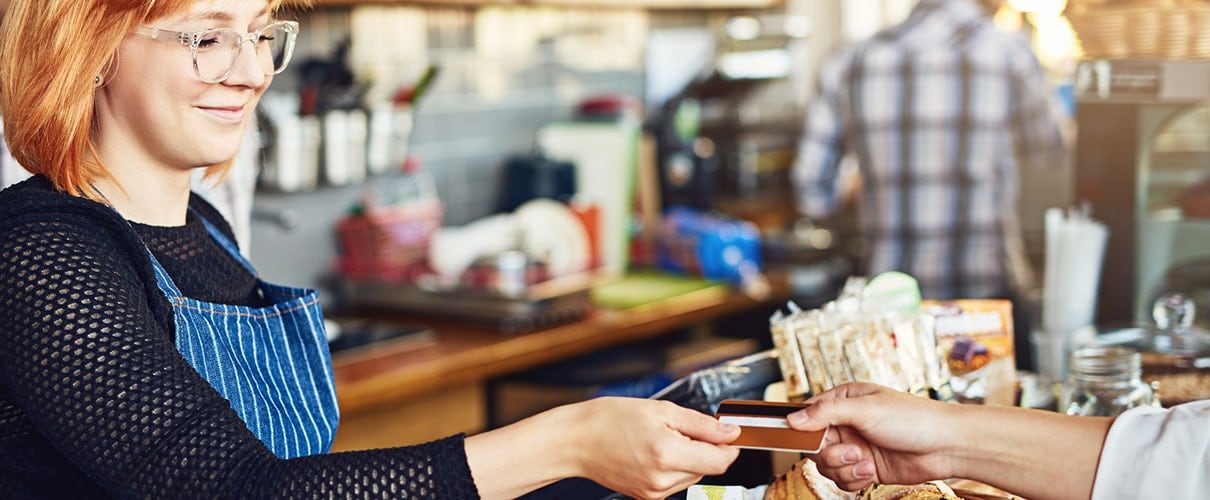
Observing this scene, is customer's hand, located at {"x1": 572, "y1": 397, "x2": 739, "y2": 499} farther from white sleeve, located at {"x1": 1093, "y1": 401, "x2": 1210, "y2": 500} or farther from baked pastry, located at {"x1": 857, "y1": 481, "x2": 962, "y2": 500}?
white sleeve, located at {"x1": 1093, "y1": 401, "x2": 1210, "y2": 500}

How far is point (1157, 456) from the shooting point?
142 cm

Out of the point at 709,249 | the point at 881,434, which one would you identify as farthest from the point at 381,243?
the point at 881,434

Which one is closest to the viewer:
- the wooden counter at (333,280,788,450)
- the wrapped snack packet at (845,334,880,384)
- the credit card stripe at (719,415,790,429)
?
the credit card stripe at (719,415,790,429)

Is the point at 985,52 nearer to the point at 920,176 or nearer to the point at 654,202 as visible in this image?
the point at 920,176

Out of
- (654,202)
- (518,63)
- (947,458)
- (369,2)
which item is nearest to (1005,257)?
(654,202)

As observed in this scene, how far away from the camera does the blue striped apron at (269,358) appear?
152cm

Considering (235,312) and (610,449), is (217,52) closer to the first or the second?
(235,312)

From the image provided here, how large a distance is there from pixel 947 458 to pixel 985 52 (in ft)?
9.24

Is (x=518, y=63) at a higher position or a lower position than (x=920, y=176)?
higher

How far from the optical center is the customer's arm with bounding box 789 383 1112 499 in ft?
4.83

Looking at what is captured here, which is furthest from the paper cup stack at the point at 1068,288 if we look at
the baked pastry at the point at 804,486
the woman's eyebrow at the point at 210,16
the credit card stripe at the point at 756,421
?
the woman's eyebrow at the point at 210,16

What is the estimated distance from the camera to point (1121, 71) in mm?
2258

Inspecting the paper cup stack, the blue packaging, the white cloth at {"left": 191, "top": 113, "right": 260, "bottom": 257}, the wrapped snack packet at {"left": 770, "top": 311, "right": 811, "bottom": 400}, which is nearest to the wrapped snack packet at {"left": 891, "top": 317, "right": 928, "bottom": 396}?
the wrapped snack packet at {"left": 770, "top": 311, "right": 811, "bottom": 400}

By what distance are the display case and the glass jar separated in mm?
698
